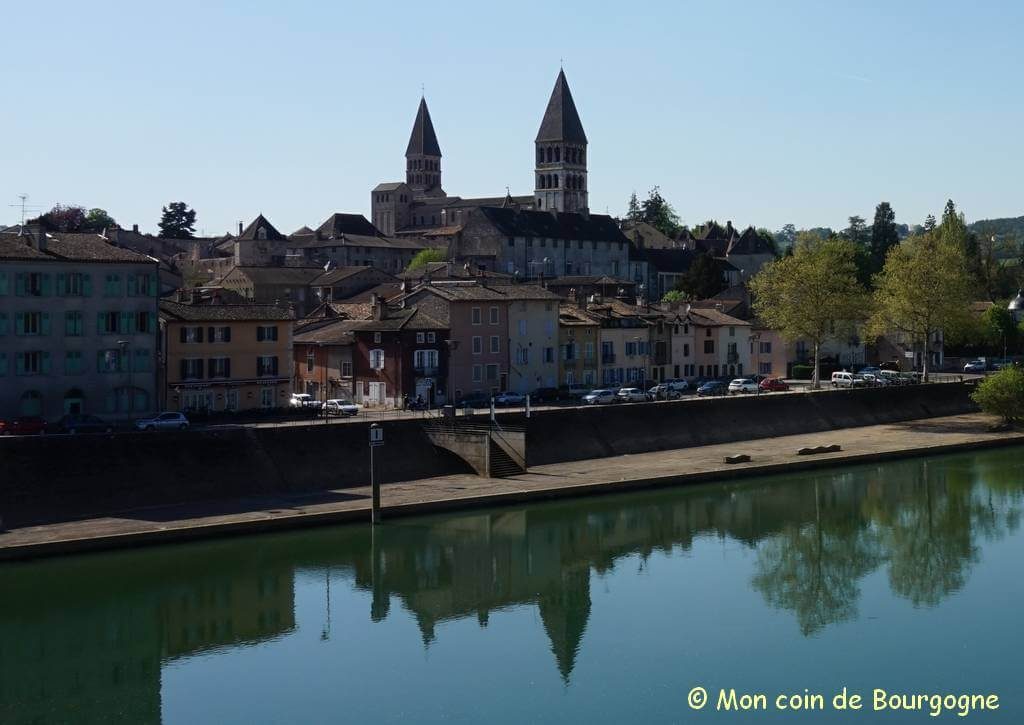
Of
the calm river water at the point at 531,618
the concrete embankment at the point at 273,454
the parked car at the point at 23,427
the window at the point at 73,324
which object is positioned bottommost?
the calm river water at the point at 531,618

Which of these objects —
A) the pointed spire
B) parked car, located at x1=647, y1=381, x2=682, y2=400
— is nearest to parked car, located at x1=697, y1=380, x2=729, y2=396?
parked car, located at x1=647, y1=381, x2=682, y2=400

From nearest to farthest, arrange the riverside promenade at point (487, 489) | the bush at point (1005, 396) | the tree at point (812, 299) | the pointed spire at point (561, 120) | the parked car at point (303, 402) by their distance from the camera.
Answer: the riverside promenade at point (487, 489), the parked car at point (303, 402), the bush at point (1005, 396), the tree at point (812, 299), the pointed spire at point (561, 120)

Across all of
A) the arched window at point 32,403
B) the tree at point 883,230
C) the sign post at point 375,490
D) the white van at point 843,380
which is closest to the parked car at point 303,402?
the arched window at point 32,403

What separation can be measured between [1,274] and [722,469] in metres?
32.5

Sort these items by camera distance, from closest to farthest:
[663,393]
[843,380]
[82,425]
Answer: [82,425] → [663,393] → [843,380]

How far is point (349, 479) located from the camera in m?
51.3

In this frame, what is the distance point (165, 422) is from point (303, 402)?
1267 centimetres

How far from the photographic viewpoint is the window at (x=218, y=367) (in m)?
63.5

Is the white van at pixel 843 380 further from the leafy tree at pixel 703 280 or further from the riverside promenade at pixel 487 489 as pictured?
the leafy tree at pixel 703 280

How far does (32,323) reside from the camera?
5575cm

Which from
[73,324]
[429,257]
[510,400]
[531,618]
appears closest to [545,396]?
[510,400]

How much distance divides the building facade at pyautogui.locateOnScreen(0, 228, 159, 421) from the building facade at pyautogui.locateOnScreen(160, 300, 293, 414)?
2620 millimetres

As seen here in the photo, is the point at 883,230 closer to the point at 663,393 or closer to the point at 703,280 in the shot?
the point at 703,280

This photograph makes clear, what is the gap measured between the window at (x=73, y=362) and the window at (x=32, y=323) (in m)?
1.36
